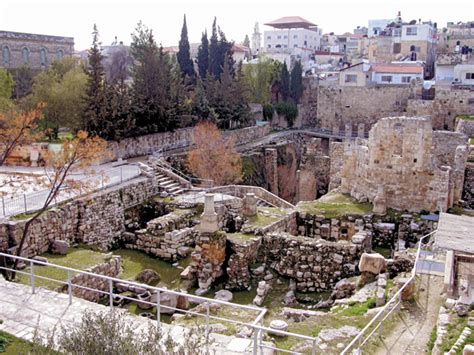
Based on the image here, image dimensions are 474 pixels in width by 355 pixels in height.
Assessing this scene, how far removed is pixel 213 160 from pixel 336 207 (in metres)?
13.2

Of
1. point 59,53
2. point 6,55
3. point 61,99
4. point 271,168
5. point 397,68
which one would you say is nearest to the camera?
point 61,99

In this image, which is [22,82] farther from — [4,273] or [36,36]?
[4,273]

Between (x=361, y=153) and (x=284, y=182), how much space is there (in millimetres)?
20982

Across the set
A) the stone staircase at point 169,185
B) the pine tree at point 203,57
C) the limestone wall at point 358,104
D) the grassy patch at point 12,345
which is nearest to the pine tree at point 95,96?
the stone staircase at point 169,185

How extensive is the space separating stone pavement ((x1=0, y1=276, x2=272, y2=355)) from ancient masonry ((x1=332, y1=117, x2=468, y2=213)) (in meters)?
12.9

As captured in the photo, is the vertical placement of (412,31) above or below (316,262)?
above

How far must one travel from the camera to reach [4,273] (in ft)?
45.6

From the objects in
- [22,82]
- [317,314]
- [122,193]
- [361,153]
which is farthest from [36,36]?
[317,314]

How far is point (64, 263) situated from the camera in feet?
51.6

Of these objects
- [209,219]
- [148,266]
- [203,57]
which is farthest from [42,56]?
[209,219]

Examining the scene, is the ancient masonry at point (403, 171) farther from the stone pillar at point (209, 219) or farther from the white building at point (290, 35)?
the white building at point (290, 35)

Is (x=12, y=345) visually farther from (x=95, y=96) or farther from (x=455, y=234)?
(x=95, y=96)

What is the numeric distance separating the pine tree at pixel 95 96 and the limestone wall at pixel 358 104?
32852 millimetres

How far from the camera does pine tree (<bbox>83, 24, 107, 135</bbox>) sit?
2939 cm
